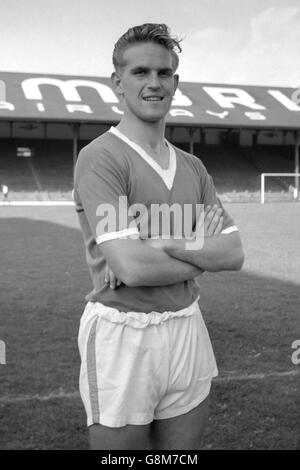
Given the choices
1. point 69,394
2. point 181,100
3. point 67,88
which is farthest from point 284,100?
point 69,394

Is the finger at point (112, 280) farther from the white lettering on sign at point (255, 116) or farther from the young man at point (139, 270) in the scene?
the white lettering on sign at point (255, 116)

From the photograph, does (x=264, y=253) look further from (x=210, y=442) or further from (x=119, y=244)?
(x=119, y=244)

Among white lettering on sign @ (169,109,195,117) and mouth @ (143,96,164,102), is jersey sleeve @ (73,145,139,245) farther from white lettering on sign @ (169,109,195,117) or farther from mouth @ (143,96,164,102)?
white lettering on sign @ (169,109,195,117)

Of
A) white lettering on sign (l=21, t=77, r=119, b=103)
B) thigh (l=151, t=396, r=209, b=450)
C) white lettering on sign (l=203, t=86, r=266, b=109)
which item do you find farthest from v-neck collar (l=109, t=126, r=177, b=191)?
white lettering on sign (l=203, t=86, r=266, b=109)

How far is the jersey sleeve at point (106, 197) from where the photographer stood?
201cm

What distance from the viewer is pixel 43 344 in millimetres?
5523

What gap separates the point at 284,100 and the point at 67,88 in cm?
1354

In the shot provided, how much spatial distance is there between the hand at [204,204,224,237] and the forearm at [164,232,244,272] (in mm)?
26

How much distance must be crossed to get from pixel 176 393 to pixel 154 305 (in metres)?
0.35

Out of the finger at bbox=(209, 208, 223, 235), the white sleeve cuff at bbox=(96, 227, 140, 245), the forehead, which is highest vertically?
the forehead

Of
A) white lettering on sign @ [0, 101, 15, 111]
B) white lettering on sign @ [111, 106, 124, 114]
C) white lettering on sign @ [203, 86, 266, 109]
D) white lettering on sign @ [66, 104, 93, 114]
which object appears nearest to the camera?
white lettering on sign @ [0, 101, 15, 111]

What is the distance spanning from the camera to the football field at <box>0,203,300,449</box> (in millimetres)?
3777

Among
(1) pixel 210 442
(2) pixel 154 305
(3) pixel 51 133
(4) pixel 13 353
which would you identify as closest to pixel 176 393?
(2) pixel 154 305

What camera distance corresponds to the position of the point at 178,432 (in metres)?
2.19
